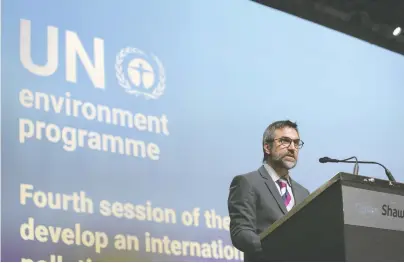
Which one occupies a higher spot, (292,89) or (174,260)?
(292,89)

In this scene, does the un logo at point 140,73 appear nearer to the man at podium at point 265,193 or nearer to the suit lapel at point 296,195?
the man at podium at point 265,193

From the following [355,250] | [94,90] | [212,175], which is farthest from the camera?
[212,175]

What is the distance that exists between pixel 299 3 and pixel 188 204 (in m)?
1.64

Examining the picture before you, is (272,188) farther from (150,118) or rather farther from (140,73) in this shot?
(140,73)

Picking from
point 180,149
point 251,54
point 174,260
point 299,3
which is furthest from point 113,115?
point 299,3

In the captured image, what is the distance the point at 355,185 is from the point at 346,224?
4.5 inches

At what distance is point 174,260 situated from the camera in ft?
10.8

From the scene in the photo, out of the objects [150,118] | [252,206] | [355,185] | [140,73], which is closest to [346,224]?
[355,185]

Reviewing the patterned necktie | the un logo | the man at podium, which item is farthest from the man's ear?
the un logo

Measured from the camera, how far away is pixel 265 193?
A: 2773 mm

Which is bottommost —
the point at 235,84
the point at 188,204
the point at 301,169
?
the point at 188,204

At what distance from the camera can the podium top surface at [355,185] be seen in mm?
1938

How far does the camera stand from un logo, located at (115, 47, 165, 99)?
3.44 m

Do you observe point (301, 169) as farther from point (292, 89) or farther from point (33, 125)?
point (33, 125)
